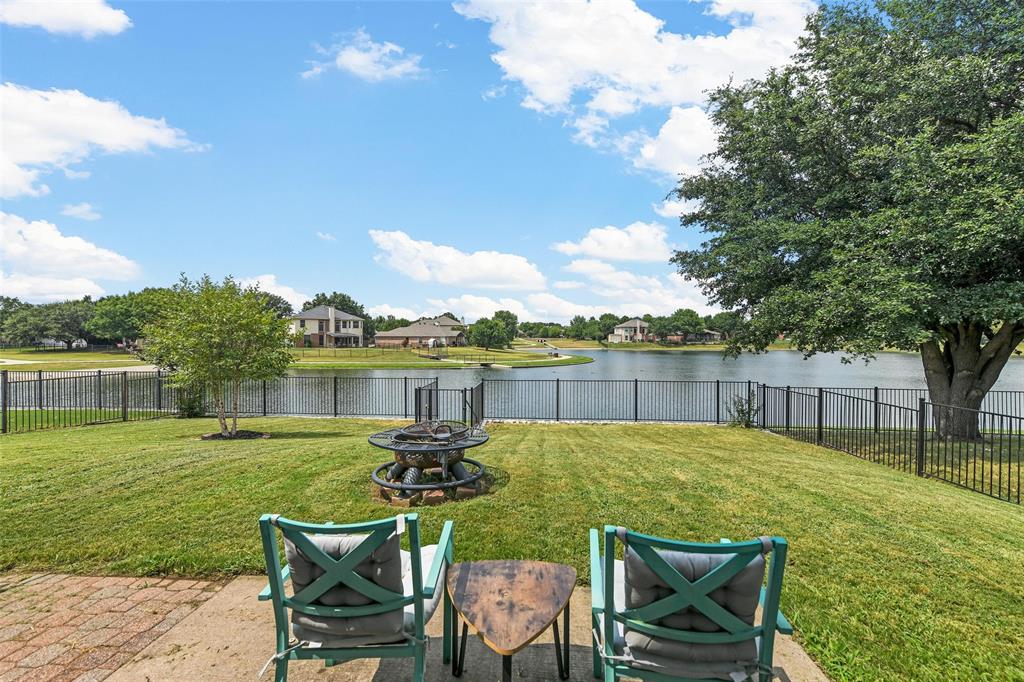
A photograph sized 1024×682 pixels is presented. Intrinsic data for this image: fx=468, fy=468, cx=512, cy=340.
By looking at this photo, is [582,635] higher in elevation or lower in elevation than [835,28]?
lower

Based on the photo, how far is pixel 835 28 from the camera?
11508 millimetres

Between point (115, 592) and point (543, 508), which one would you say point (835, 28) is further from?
point (115, 592)

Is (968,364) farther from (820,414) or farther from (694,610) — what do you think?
(694,610)

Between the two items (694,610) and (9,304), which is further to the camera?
(9,304)

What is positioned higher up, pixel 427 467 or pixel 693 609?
pixel 693 609

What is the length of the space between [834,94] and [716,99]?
3.25 metres

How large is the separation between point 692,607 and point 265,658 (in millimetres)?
2272

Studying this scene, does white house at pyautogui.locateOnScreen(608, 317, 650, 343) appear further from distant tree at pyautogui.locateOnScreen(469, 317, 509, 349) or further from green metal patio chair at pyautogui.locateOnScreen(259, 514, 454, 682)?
green metal patio chair at pyautogui.locateOnScreen(259, 514, 454, 682)

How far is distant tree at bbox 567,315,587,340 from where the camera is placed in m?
120

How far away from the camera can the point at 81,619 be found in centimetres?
292

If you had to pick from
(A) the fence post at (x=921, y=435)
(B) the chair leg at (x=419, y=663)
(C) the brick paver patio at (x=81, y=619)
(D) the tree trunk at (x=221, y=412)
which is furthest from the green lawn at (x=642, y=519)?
(D) the tree trunk at (x=221, y=412)

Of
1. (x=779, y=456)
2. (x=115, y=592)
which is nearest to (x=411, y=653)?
(x=115, y=592)

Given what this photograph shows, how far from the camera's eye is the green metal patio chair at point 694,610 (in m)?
1.80

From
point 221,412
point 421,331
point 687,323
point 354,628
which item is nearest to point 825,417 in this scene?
point 354,628
